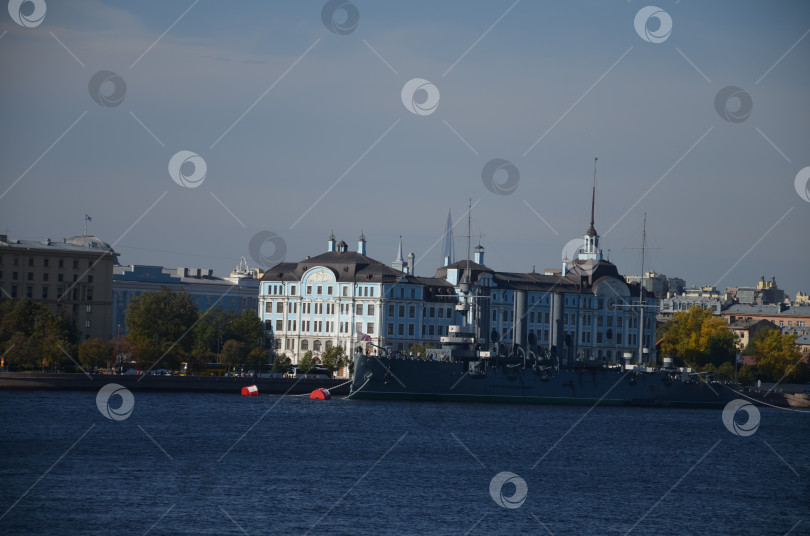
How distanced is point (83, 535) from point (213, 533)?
125 inches

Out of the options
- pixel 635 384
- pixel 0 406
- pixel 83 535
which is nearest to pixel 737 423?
pixel 635 384

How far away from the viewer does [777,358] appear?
127812mm

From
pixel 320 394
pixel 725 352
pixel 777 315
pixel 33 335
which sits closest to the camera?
pixel 320 394

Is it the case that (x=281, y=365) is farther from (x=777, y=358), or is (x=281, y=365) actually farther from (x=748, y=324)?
(x=748, y=324)

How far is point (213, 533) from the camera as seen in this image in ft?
113

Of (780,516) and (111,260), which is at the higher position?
(111,260)

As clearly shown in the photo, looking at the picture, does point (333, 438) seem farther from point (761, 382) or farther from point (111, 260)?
point (761, 382)

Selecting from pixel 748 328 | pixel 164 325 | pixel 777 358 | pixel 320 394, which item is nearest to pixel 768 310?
pixel 748 328

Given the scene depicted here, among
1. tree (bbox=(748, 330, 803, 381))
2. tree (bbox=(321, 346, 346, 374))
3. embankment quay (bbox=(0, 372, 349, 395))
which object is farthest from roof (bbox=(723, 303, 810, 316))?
embankment quay (bbox=(0, 372, 349, 395))

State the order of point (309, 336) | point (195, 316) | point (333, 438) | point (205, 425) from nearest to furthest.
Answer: point (333, 438), point (205, 425), point (195, 316), point (309, 336)

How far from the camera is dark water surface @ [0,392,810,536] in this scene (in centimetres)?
3703

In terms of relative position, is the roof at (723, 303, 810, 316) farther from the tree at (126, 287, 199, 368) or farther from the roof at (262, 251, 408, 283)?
the tree at (126, 287, 199, 368)

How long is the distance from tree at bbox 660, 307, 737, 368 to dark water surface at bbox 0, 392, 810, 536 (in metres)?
Answer: 52.9

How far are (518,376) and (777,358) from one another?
45.9 metres
